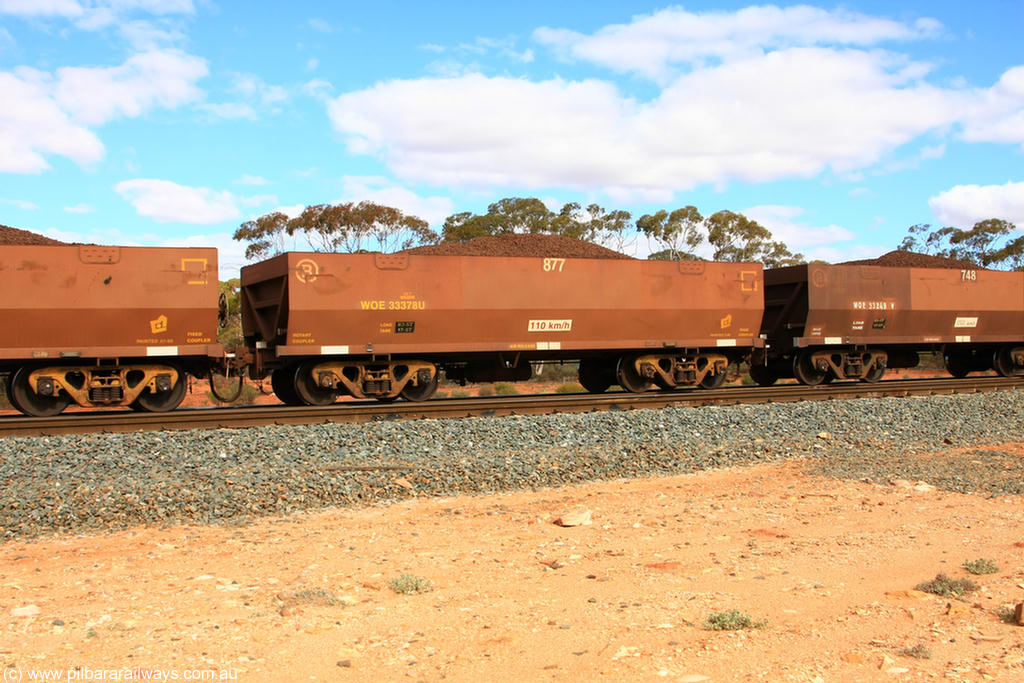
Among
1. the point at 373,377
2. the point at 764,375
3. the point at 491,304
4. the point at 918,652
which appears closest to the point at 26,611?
the point at 918,652

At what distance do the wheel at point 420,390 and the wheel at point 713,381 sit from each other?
5.84m

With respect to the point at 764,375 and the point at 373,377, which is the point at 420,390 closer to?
the point at 373,377

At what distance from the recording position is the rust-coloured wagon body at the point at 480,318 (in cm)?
1332

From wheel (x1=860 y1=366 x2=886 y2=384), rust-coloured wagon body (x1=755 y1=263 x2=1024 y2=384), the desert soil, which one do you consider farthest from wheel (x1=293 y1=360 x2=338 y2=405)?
wheel (x1=860 y1=366 x2=886 y2=384)

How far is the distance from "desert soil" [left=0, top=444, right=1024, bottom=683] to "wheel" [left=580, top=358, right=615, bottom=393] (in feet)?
30.0

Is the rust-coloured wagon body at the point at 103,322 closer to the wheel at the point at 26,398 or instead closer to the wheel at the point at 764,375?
the wheel at the point at 26,398

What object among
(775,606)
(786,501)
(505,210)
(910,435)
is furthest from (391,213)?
(775,606)

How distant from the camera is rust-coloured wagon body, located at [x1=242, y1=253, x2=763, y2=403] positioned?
13320 mm

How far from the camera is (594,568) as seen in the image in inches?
217

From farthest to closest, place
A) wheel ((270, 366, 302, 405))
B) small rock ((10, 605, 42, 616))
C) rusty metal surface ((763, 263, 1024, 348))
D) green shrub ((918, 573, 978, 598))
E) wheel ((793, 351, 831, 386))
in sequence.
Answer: wheel ((793, 351, 831, 386)) < rusty metal surface ((763, 263, 1024, 348)) < wheel ((270, 366, 302, 405)) < green shrub ((918, 573, 978, 598)) < small rock ((10, 605, 42, 616))

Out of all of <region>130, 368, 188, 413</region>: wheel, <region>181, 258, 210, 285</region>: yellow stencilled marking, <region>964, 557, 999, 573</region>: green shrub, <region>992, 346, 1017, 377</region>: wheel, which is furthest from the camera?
<region>992, 346, 1017, 377</region>: wheel

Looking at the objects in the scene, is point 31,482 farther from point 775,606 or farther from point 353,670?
point 775,606

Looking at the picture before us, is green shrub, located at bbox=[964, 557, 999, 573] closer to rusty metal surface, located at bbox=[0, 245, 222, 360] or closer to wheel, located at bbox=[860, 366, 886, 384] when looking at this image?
rusty metal surface, located at bbox=[0, 245, 222, 360]

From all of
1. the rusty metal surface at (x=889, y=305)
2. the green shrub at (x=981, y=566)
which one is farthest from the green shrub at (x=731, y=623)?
the rusty metal surface at (x=889, y=305)
